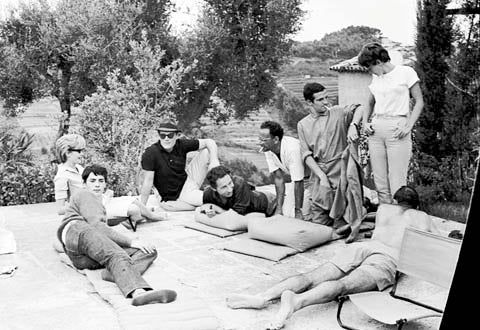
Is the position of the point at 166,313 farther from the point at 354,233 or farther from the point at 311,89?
the point at 311,89

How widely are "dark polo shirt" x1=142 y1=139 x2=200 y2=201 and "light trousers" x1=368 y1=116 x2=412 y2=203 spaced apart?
5.73 feet

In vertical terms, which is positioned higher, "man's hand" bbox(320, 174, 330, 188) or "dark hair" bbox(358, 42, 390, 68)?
"dark hair" bbox(358, 42, 390, 68)

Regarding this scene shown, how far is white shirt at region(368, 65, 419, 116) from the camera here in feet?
13.4

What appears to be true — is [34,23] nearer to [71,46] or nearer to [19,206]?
[71,46]

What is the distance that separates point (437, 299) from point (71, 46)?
6.92 metres

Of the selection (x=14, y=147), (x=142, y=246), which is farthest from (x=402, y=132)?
(x=14, y=147)

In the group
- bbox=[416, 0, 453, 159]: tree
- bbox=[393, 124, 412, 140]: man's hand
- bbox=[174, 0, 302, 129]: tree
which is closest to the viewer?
bbox=[416, 0, 453, 159]: tree

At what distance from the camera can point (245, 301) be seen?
3.04m

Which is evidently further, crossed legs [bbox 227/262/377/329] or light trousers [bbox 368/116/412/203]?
light trousers [bbox 368/116/412/203]

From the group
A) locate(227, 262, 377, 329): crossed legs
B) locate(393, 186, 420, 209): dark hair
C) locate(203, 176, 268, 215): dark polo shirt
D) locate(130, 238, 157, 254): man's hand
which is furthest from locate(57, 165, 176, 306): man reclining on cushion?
locate(393, 186, 420, 209): dark hair

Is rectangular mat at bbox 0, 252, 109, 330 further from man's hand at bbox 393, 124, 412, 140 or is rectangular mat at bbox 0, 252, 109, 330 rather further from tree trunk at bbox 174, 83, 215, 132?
tree trunk at bbox 174, 83, 215, 132

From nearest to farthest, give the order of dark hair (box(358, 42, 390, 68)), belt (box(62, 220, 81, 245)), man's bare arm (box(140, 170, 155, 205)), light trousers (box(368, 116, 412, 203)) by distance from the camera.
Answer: belt (box(62, 220, 81, 245)), dark hair (box(358, 42, 390, 68)), light trousers (box(368, 116, 412, 203)), man's bare arm (box(140, 170, 155, 205))

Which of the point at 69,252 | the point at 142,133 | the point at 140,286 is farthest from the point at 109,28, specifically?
the point at 140,286

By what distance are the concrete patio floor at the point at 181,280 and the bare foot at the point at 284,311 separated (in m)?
0.07
